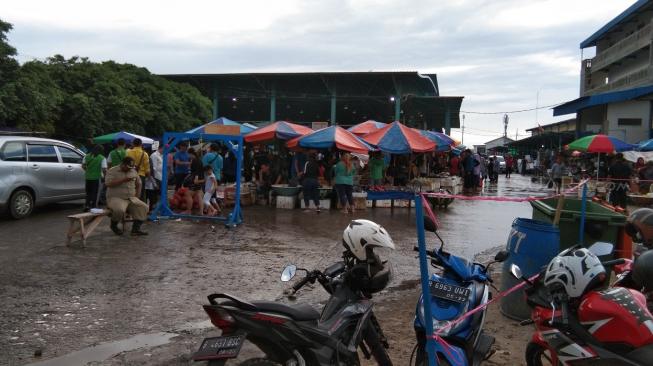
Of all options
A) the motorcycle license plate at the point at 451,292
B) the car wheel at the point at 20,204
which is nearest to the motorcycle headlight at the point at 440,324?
the motorcycle license plate at the point at 451,292

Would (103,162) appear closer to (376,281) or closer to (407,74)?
(376,281)

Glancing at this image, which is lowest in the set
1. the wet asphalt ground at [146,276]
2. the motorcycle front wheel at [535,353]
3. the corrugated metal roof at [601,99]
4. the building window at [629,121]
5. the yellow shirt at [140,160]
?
the wet asphalt ground at [146,276]

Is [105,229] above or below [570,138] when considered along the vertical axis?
below

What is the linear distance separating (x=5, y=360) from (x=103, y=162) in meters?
8.01

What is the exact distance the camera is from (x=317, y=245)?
9.34 m

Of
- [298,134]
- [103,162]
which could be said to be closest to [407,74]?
[298,134]

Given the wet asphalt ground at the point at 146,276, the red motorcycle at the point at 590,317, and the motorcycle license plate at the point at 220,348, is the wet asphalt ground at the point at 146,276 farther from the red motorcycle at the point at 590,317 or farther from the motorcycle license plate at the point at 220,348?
the red motorcycle at the point at 590,317

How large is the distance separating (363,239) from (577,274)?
1.35 meters

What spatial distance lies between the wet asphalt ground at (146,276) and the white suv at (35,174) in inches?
15.8

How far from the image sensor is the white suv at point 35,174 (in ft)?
34.8

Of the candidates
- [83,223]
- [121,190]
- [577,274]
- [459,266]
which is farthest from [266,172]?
[577,274]

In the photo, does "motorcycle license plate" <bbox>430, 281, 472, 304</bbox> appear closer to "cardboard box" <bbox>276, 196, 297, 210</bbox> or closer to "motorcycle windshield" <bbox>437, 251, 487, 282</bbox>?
"motorcycle windshield" <bbox>437, 251, 487, 282</bbox>

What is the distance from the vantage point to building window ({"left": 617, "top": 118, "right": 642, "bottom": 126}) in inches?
1118

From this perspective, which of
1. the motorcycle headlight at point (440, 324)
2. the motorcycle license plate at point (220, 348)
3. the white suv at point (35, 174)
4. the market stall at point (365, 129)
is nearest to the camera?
the motorcycle license plate at point (220, 348)
